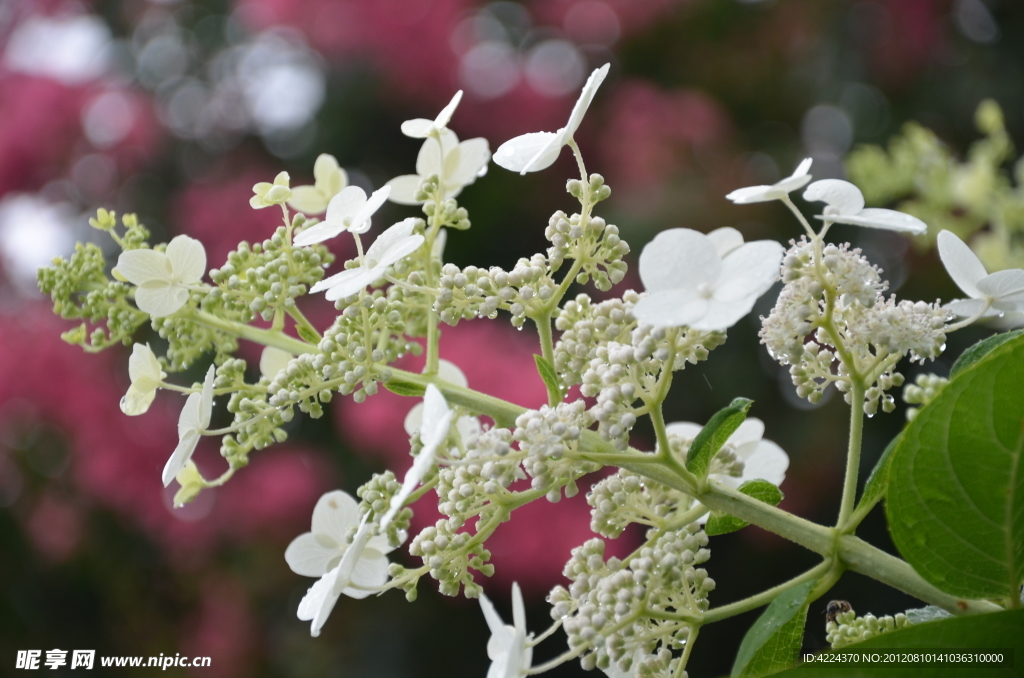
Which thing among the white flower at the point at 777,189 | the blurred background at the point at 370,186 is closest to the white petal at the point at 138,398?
the white flower at the point at 777,189

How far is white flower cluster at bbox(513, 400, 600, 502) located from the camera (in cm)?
34

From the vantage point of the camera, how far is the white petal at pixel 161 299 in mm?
416

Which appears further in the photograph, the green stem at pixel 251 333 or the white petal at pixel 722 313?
the green stem at pixel 251 333

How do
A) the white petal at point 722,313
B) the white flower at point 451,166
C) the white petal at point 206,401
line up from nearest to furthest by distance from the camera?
the white petal at point 722,313 → the white petal at point 206,401 → the white flower at point 451,166

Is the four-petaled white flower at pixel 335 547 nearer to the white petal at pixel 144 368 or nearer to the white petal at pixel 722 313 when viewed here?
the white petal at pixel 144 368

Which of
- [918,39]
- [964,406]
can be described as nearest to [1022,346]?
[964,406]

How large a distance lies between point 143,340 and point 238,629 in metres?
0.57

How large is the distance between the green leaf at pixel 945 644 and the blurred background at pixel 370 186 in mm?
1038

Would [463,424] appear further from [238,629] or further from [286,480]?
[238,629]

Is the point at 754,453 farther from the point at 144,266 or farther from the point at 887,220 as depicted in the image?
the point at 144,266

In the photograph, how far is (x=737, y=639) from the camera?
1609mm

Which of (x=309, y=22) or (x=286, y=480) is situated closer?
(x=286, y=480)

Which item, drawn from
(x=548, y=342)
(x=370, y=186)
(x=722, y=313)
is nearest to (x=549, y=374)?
(x=548, y=342)

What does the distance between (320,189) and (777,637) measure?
347mm
